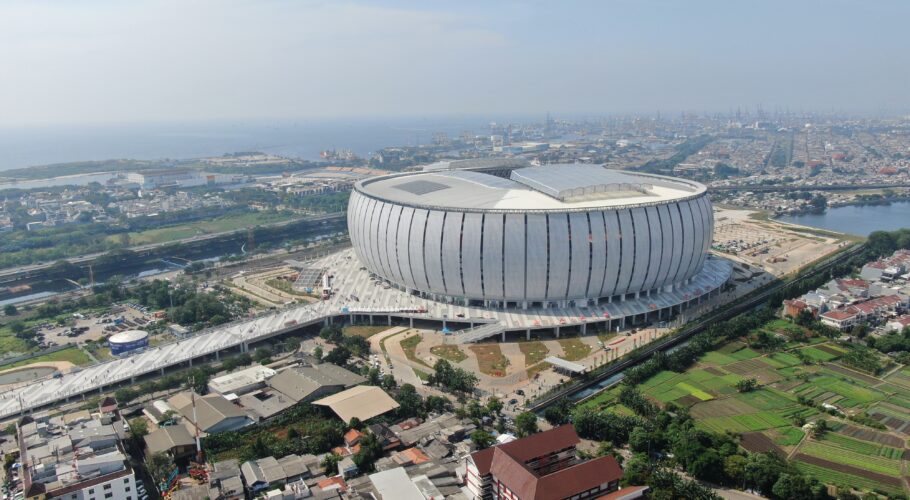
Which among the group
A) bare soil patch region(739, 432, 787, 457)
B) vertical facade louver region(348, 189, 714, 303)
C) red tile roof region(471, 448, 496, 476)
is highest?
vertical facade louver region(348, 189, 714, 303)

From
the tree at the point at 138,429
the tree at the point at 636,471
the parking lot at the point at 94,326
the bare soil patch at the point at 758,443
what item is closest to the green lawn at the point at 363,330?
the tree at the point at 138,429

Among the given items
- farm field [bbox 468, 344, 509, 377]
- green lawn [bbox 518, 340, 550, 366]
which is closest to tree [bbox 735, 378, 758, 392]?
green lawn [bbox 518, 340, 550, 366]

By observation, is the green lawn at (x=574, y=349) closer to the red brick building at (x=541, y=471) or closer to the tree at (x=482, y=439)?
the tree at (x=482, y=439)

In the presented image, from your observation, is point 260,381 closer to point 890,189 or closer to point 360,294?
point 360,294

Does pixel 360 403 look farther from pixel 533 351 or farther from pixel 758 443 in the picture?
pixel 758 443

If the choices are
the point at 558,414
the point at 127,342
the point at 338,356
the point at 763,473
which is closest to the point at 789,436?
the point at 763,473

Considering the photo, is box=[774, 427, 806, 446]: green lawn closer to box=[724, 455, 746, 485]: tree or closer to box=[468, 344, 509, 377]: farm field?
box=[724, 455, 746, 485]: tree
